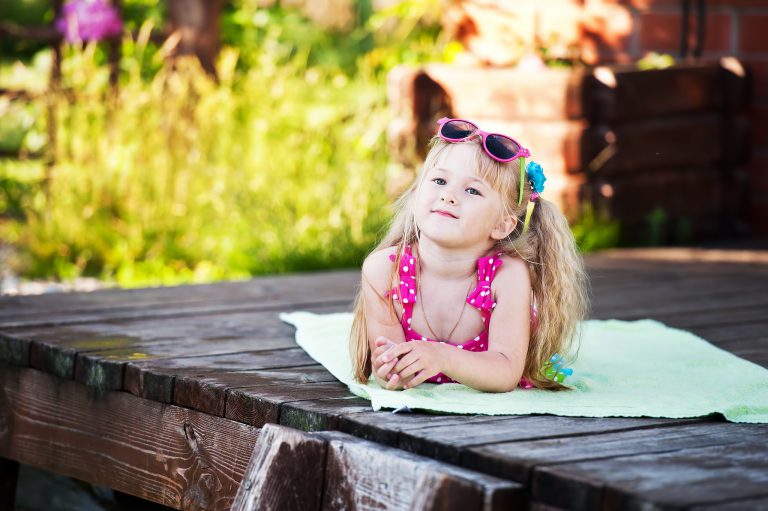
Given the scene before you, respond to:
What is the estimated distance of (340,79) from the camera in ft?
19.2

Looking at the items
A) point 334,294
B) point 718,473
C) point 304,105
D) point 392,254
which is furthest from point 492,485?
point 304,105

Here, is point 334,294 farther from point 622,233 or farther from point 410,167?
point 622,233

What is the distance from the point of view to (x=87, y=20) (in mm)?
6305

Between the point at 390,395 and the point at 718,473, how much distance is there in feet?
2.15

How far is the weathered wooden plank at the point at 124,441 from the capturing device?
2365mm

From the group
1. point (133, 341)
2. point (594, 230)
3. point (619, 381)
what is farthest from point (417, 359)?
point (594, 230)

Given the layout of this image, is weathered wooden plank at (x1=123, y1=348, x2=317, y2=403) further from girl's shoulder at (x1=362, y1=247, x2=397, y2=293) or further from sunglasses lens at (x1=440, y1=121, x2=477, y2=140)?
sunglasses lens at (x1=440, y1=121, x2=477, y2=140)

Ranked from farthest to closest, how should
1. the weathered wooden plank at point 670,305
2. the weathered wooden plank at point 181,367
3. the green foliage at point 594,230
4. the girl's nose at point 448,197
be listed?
the green foliage at point 594,230, the weathered wooden plank at point 670,305, the weathered wooden plank at point 181,367, the girl's nose at point 448,197

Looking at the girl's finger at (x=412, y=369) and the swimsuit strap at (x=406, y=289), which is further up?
the swimsuit strap at (x=406, y=289)

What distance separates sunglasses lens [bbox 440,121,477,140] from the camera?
2.40m

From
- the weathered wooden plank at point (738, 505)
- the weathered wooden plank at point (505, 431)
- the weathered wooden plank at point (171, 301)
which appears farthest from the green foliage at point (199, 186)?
the weathered wooden plank at point (738, 505)

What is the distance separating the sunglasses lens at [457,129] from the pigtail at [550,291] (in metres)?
0.21

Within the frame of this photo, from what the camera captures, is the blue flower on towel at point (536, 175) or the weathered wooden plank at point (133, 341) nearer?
the blue flower on towel at point (536, 175)

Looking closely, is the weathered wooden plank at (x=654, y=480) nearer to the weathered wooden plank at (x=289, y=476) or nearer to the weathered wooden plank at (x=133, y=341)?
the weathered wooden plank at (x=289, y=476)
